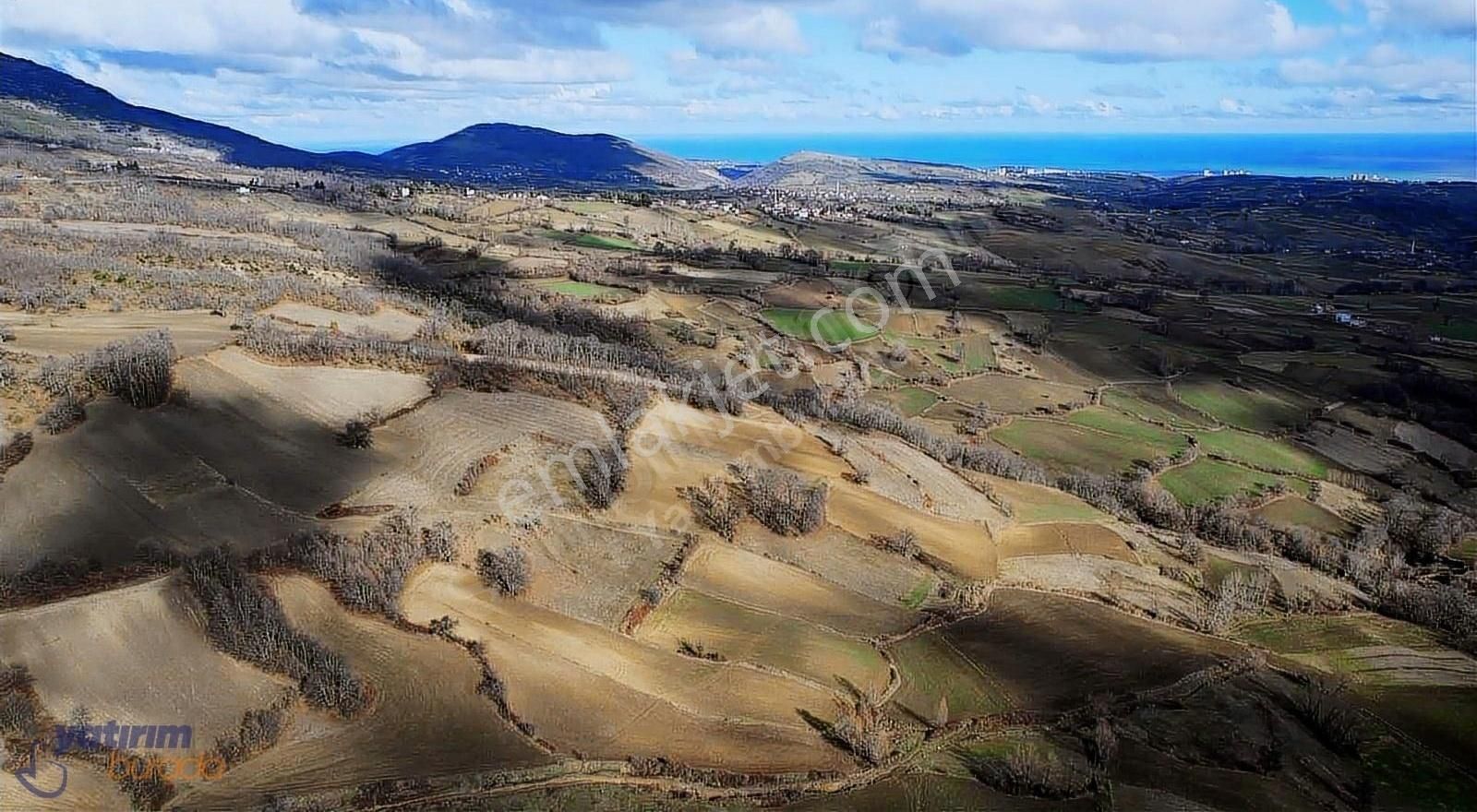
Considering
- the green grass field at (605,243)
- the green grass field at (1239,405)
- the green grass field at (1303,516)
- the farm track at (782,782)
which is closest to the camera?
the farm track at (782,782)

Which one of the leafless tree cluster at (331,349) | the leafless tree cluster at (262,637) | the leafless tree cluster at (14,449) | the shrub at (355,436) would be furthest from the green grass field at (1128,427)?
the leafless tree cluster at (14,449)

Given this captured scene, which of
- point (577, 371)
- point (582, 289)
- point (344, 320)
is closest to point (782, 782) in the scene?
point (577, 371)

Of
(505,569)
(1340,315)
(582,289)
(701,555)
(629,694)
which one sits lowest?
(629,694)

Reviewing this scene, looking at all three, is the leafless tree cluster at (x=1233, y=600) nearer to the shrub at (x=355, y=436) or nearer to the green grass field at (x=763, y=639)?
the green grass field at (x=763, y=639)

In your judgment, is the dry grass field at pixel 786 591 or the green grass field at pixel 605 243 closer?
the dry grass field at pixel 786 591

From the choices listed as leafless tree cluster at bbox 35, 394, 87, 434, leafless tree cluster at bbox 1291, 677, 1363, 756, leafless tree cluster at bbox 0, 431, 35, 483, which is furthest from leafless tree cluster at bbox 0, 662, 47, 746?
leafless tree cluster at bbox 1291, 677, 1363, 756

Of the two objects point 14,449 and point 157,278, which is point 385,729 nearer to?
point 14,449
